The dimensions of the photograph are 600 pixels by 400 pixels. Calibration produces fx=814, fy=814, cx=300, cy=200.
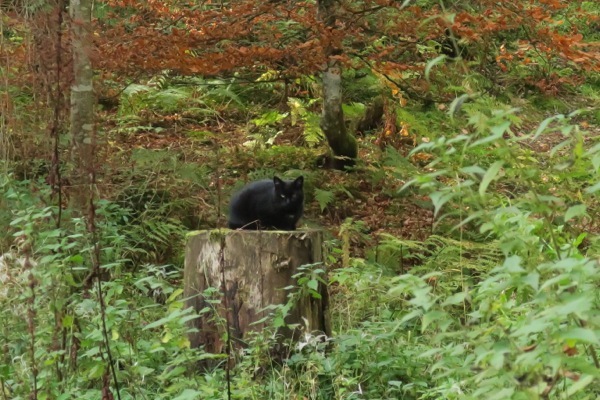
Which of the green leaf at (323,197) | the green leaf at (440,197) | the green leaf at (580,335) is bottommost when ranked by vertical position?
the green leaf at (323,197)

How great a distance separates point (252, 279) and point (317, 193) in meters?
3.74

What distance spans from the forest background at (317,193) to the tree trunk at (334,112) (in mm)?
33

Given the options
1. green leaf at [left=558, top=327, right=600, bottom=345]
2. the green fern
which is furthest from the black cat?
green leaf at [left=558, top=327, right=600, bottom=345]

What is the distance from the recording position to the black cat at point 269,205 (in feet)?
21.2

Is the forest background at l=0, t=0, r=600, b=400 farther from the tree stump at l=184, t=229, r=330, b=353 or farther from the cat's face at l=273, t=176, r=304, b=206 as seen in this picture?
the cat's face at l=273, t=176, r=304, b=206

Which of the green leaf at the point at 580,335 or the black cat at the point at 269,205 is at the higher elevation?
the green leaf at the point at 580,335

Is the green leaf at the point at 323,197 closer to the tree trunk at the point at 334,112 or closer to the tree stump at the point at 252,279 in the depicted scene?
the tree trunk at the point at 334,112

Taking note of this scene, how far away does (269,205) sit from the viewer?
6.50 meters

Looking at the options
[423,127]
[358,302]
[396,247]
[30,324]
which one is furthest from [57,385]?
[423,127]

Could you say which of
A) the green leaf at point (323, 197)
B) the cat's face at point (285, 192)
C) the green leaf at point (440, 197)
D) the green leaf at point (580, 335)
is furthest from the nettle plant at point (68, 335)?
the green leaf at point (323, 197)

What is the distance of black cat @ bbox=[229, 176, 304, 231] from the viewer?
21.2 feet

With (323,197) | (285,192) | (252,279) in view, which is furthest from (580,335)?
(323,197)

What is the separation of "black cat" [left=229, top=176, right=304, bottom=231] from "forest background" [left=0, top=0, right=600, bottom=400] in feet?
0.88

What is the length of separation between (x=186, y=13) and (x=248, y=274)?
11.4ft
